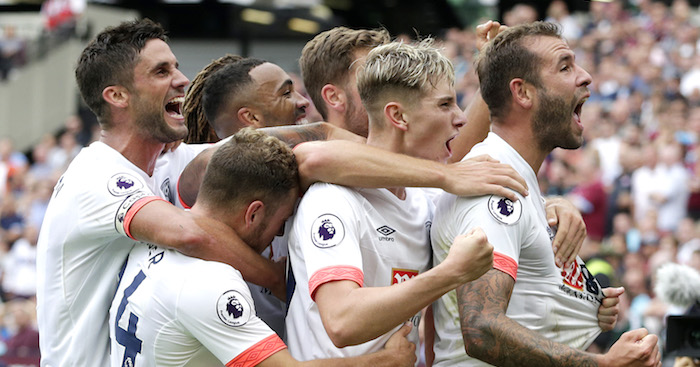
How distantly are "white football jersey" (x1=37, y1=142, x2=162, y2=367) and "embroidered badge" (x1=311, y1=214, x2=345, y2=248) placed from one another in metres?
0.87

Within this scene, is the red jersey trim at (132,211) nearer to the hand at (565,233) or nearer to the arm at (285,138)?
the arm at (285,138)

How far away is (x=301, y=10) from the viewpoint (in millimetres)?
24234

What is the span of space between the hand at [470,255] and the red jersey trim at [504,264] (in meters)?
0.31

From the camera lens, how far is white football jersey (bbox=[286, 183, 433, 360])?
3.21m

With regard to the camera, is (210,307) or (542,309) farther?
(542,309)

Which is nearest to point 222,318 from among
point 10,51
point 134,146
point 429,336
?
point 429,336

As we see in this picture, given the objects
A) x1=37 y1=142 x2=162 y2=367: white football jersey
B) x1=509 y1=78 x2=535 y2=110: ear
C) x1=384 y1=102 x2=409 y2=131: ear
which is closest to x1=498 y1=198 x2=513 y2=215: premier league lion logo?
x1=384 y1=102 x2=409 y2=131: ear

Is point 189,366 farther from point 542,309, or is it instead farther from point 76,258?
point 542,309

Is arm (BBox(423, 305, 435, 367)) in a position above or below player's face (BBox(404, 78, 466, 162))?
below

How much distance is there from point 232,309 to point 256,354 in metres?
0.18

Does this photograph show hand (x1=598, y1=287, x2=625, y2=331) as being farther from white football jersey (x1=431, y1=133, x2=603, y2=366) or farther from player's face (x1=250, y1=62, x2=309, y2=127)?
player's face (x1=250, y1=62, x2=309, y2=127)

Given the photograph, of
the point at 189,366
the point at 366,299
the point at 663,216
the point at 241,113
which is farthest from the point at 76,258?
the point at 663,216

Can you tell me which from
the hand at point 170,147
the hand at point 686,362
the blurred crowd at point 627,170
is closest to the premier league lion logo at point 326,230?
the hand at point 170,147

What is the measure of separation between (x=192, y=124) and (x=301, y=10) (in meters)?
19.7
